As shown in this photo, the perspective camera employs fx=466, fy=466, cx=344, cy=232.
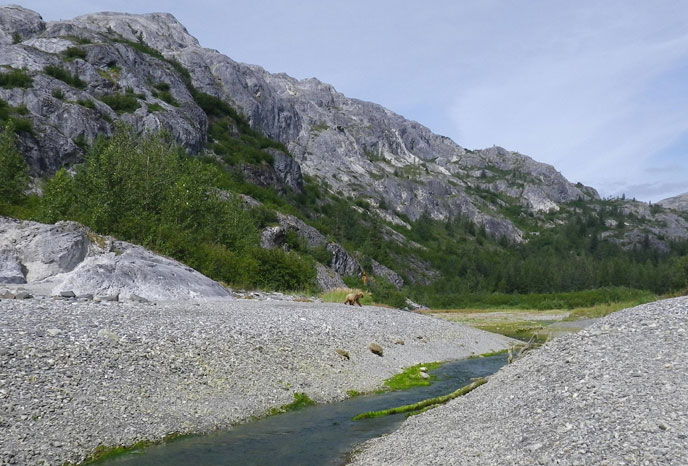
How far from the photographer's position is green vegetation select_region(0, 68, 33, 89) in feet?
289

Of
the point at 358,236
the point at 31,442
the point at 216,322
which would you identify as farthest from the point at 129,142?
the point at 358,236

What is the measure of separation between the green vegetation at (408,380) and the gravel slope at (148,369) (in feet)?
2.37

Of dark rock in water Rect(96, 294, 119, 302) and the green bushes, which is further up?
the green bushes

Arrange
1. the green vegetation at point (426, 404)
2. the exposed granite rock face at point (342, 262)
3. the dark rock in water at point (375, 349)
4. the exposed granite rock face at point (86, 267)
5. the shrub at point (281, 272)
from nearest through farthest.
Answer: the green vegetation at point (426, 404) < the dark rock in water at point (375, 349) < the exposed granite rock face at point (86, 267) < the shrub at point (281, 272) < the exposed granite rock face at point (342, 262)

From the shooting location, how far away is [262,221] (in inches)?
3447

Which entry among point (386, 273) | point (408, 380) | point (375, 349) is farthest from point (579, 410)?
point (386, 273)

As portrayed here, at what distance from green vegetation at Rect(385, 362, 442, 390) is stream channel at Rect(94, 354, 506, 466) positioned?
2819mm

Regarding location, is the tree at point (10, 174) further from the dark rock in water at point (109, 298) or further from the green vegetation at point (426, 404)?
the green vegetation at point (426, 404)

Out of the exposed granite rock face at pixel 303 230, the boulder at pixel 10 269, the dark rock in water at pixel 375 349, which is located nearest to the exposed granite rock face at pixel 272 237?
the exposed granite rock face at pixel 303 230

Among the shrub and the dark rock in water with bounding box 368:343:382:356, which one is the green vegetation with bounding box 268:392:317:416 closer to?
the dark rock in water with bounding box 368:343:382:356

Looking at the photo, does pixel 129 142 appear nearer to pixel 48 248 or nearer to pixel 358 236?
pixel 48 248

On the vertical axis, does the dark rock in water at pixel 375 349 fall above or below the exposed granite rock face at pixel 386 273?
below

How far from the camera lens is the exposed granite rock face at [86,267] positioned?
3033 centimetres

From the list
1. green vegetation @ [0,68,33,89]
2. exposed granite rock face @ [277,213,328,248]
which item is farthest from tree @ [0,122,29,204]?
exposed granite rock face @ [277,213,328,248]
